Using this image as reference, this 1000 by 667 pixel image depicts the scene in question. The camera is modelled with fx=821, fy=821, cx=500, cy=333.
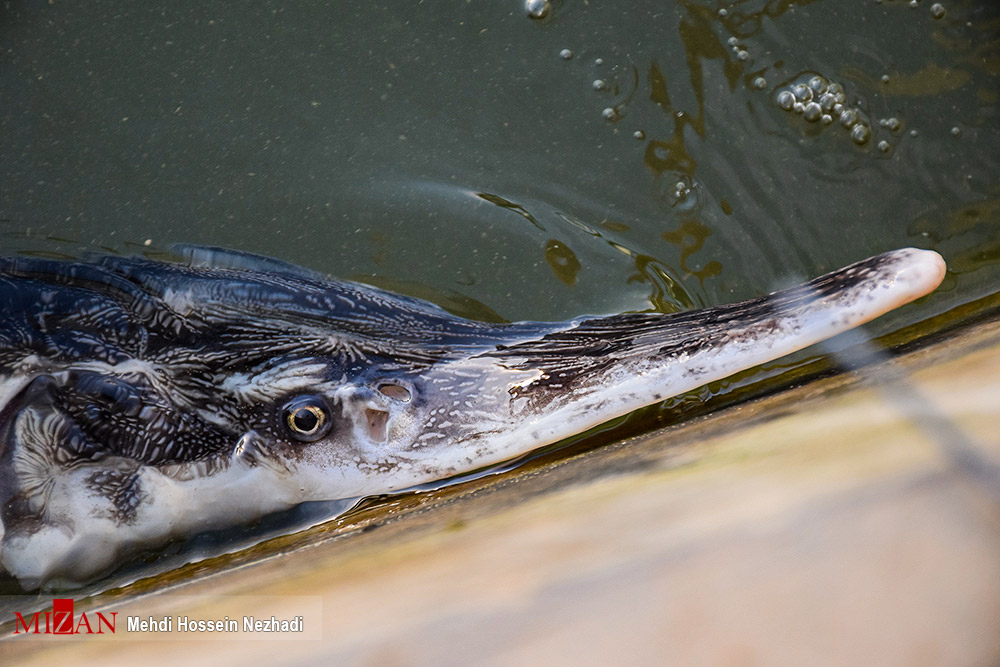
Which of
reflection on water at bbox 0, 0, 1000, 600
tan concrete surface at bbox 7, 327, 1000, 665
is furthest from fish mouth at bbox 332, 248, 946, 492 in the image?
reflection on water at bbox 0, 0, 1000, 600

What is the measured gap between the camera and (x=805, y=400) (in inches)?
65.8

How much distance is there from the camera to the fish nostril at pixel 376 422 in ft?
5.46

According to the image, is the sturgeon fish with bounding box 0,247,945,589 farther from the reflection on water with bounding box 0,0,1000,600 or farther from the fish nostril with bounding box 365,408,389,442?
the reflection on water with bounding box 0,0,1000,600

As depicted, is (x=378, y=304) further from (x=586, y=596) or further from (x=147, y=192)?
(x=586, y=596)

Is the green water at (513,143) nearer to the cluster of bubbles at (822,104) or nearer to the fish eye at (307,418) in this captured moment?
the cluster of bubbles at (822,104)

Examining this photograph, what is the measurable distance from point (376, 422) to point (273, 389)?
239 mm

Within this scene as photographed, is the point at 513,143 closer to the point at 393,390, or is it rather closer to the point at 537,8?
the point at 537,8

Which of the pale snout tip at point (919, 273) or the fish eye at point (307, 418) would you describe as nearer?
the pale snout tip at point (919, 273)

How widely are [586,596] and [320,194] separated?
129cm

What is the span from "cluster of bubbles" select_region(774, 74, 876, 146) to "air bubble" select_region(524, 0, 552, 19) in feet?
2.13

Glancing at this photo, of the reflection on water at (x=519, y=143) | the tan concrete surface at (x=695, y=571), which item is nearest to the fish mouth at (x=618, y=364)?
the tan concrete surface at (x=695, y=571)

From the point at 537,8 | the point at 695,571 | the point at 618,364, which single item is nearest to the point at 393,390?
the point at 618,364

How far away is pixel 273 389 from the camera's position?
1.72 meters

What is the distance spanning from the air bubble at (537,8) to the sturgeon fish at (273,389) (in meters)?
0.88
